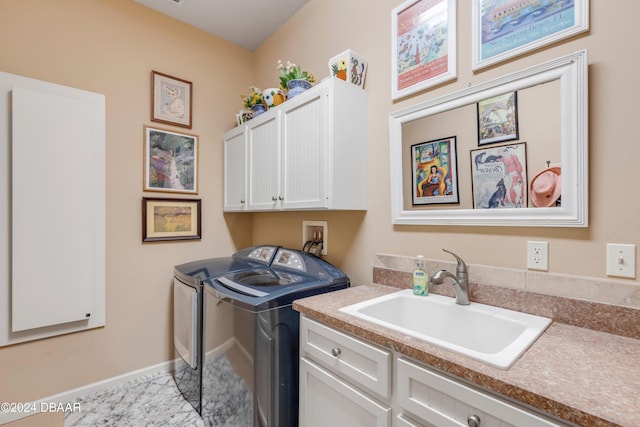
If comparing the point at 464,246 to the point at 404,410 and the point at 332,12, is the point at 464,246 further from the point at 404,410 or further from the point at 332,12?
the point at 332,12

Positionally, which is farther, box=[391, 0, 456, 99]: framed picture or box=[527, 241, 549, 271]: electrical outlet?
box=[391, 0, 456, 99]: framed picture

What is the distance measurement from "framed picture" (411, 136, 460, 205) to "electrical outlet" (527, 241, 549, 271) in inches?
14.0

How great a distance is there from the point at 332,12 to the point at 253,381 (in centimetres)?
232

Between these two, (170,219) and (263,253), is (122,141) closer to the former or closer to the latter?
(170,219)

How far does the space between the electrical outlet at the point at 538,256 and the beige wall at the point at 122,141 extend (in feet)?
7.56

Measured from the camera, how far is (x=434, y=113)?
4.91ft

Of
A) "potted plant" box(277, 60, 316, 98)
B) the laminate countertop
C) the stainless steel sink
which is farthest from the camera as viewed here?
"potted plant" box(277, 60, 316, 98)

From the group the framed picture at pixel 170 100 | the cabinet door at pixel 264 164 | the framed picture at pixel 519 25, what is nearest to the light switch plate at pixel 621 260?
the framed picture at pixel 519 25

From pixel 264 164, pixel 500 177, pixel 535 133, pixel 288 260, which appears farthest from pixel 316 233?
pixel 535 133

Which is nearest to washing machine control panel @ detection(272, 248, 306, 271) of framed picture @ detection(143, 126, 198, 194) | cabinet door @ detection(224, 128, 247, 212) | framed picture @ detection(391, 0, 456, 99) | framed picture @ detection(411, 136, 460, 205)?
cabinet door @ detection(224, 128, 247, 212)

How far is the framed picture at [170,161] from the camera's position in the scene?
2.30 meters

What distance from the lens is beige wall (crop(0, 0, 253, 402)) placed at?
1.87 m

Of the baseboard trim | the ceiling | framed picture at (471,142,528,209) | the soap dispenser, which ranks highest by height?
the ceiling

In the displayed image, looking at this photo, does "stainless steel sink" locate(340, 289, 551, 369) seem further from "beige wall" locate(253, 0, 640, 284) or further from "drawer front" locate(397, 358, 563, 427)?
"beige wall" locate(253, 0, 640, 284)
